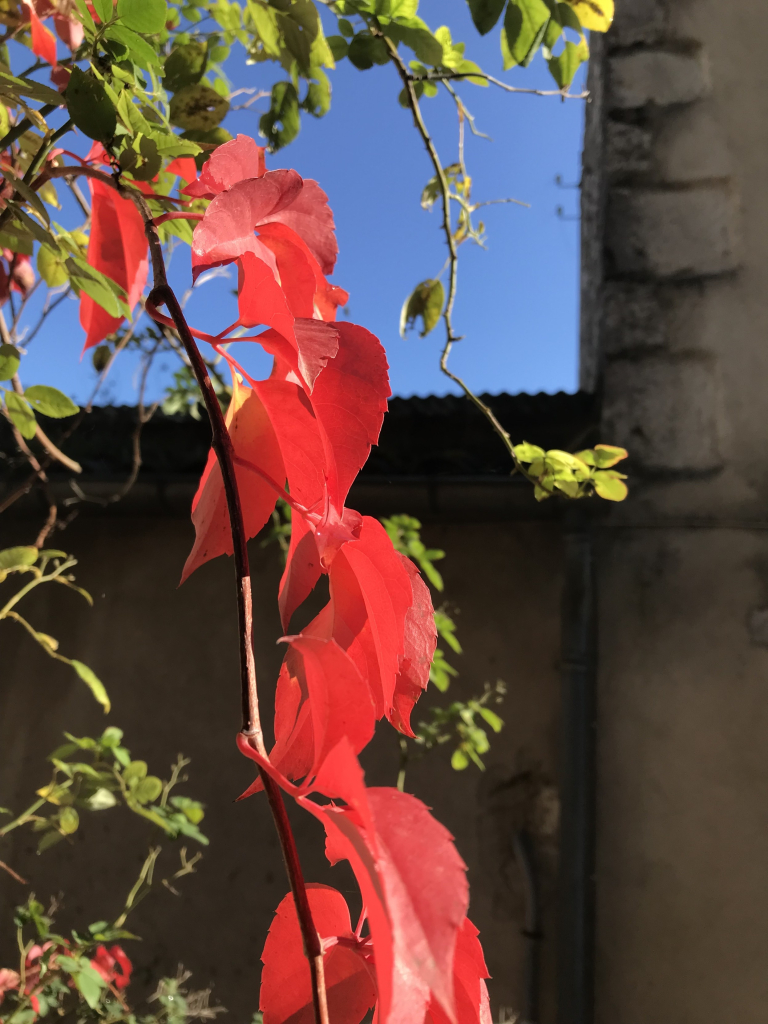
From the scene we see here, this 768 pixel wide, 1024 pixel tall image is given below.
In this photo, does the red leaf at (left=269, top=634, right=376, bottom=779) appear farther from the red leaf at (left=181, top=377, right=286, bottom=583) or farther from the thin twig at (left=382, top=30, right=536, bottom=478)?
the thin twig at (left=382, top=30, right=536, bottom=478)

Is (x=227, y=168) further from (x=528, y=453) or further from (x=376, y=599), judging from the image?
(x=528, y=453)

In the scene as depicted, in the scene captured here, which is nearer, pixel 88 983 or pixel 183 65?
pixel 183 65

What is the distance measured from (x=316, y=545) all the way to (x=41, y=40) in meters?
0.55

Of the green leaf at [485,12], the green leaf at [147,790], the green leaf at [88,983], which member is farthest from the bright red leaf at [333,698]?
the green leaf at [88,983]

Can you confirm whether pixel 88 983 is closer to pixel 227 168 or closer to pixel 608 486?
pixel 608 486

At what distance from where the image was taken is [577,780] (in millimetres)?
1793

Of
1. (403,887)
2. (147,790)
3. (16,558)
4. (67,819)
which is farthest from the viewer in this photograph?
(147,790)

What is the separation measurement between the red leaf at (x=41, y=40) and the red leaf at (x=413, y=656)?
0.54 meters

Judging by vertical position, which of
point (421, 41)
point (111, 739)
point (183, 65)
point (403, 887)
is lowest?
point (111, 739)

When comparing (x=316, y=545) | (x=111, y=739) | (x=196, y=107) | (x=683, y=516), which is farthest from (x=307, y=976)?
(x=683, y=516)

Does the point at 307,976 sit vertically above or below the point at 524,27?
below

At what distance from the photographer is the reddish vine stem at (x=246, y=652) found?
198mm

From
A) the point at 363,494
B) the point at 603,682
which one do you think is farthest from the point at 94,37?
the point at 603,682

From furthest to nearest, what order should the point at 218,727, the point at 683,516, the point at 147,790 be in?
the point at 218,727, the point at 683,516, the point at 147,790
